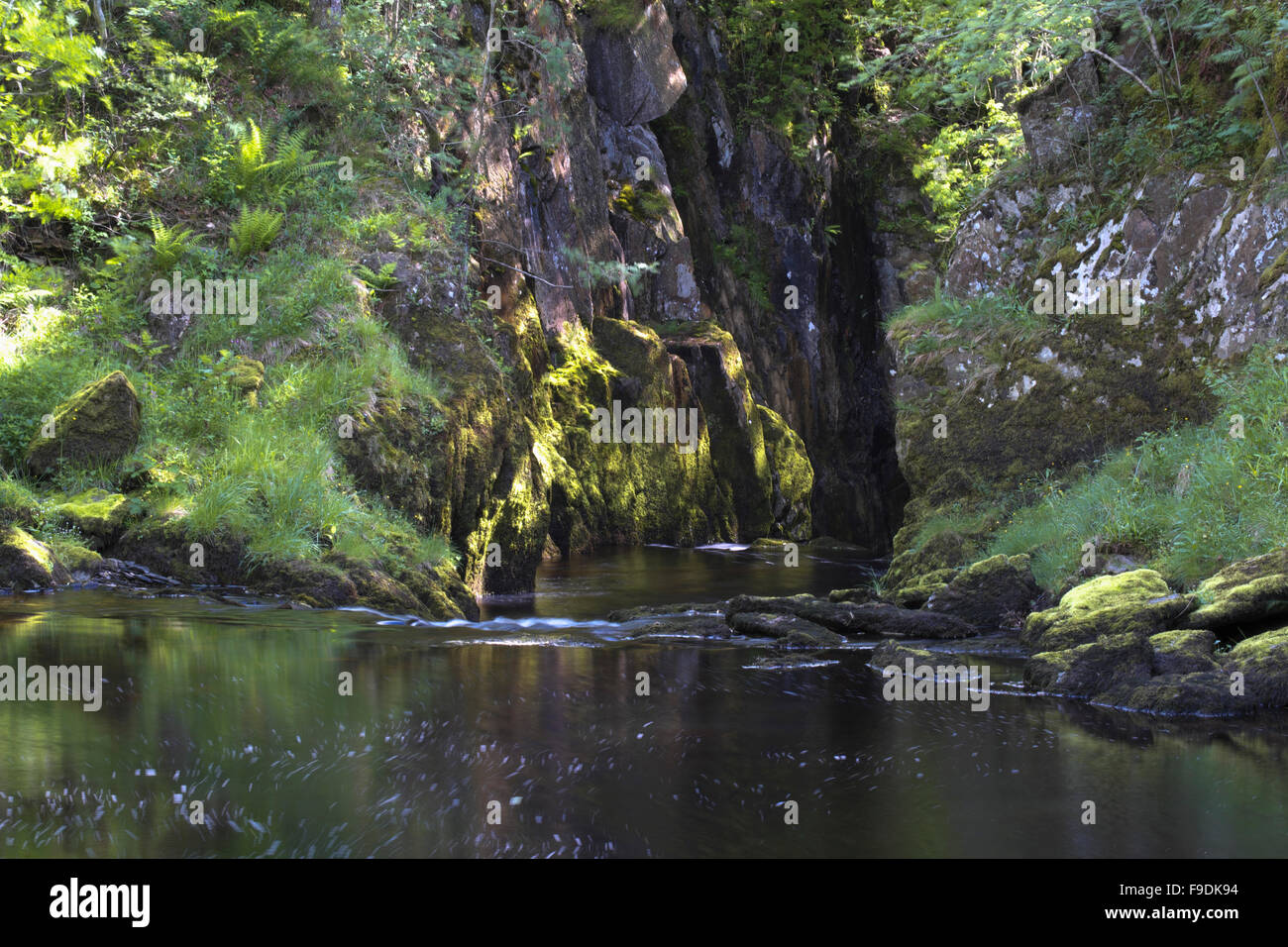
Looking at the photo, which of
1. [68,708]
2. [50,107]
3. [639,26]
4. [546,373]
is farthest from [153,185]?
[639,26]

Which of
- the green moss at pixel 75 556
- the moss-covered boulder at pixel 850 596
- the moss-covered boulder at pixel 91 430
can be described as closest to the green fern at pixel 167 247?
the moss-covered boulder at pixel 91 430

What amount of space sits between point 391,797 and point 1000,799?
281 cm

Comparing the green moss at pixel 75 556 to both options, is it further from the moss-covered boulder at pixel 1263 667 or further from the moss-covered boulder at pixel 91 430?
the moss-covered boulder at pixel 1263 667

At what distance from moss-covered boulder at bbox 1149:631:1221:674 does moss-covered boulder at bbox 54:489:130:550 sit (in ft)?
28.7

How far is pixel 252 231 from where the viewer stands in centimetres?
1225

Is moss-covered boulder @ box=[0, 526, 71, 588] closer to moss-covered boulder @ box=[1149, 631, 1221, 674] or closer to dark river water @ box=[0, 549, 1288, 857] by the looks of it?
dark river water @ box=[0, 549, 1288, 857]

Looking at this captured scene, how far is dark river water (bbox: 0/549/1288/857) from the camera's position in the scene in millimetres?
3959

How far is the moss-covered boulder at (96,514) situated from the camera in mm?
8875

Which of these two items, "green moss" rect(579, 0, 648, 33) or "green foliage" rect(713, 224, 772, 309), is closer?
"green moss" rect(579, 0, 648, 33)

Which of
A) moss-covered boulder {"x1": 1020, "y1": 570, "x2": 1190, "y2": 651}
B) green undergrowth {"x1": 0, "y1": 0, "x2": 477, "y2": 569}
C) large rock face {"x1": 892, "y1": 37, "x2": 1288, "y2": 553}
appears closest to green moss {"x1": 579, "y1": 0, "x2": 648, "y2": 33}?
green undergrowth {"x1": 0, "y1": 0, "x2": 477, "y2": 569}

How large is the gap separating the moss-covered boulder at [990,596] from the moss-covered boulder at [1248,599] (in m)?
2.37

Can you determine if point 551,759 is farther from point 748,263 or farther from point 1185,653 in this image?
point 748,263
